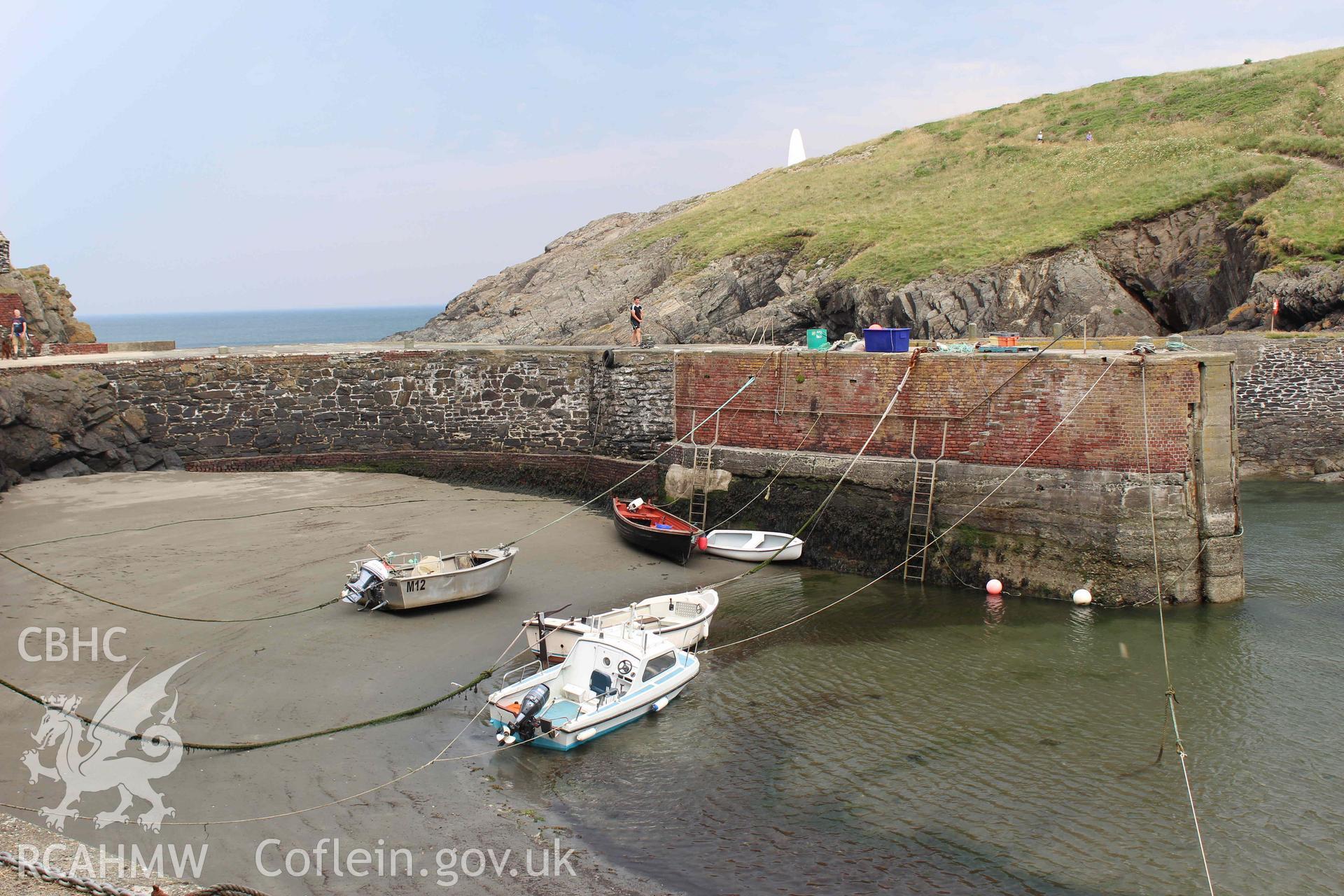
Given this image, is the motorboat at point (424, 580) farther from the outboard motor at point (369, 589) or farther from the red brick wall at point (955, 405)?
the red brick wall at point (955, 405)

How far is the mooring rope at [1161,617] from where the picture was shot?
31.9ft

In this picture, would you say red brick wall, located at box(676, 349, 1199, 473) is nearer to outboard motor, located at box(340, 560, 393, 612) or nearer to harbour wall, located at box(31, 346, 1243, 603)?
harbour wall, located at box(31, 346, 1243, 603)

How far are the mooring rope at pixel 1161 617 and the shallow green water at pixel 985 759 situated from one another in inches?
4.0

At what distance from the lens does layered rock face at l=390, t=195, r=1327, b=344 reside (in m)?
31.4

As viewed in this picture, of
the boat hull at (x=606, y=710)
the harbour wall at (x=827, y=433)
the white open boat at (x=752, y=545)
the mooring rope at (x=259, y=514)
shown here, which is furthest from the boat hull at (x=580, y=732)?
the mooring rope at (x=259, y=514)

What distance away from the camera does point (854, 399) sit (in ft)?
61.1

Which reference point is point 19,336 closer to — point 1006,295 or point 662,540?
point 662,540

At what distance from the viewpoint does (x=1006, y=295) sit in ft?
106

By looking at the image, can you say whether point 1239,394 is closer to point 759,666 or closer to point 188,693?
point 759,666

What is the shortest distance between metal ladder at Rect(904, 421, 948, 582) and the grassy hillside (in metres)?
17.7

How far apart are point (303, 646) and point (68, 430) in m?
12.8

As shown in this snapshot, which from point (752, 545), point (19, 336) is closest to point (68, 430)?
point (19, 336)

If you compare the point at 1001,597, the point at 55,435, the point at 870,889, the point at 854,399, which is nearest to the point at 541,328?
the point at 55,435

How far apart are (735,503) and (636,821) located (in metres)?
10.7
